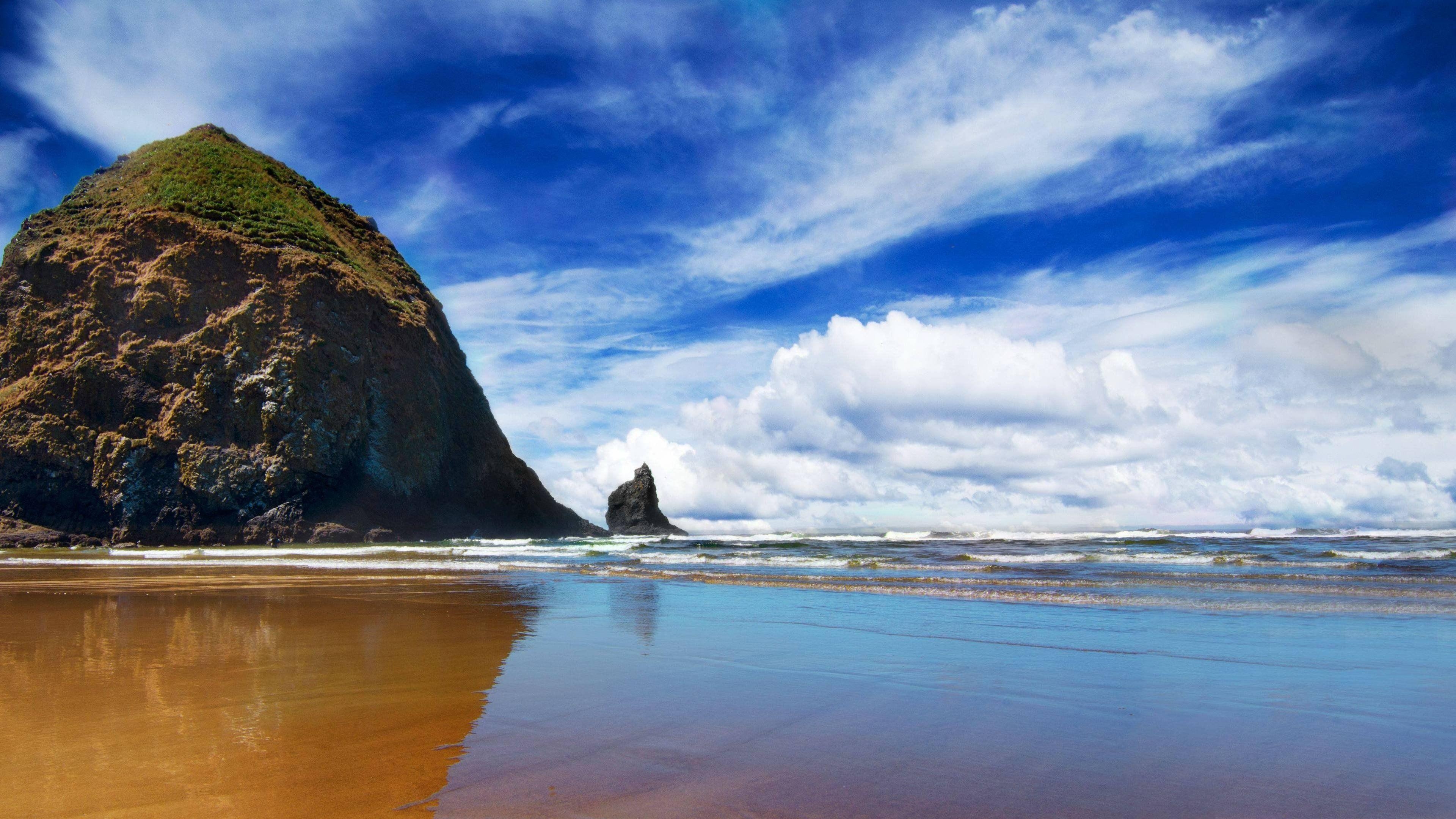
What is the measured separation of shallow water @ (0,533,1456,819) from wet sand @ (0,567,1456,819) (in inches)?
0.9

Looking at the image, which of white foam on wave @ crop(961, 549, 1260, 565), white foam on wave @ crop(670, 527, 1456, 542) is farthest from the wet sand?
white foam on wave @ crop(670, 527, 1456, 542)

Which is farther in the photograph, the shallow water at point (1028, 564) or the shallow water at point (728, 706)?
the shallow water at point (1028, 564)

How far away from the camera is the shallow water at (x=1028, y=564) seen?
11.2 m

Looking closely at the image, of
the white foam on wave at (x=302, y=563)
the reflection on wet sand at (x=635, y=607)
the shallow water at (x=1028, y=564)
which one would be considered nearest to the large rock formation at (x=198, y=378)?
the shallow water at (x=1028, y=564)

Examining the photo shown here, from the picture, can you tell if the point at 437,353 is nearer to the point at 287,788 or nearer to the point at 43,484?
the point at 43,484

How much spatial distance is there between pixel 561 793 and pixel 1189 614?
8.78 m

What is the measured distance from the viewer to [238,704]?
14.0 ft

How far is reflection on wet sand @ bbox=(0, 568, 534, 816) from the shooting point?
2830 millimetres

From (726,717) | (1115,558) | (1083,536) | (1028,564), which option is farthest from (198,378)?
(1083,536)

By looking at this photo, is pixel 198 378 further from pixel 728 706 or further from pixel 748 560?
pixel 728 706

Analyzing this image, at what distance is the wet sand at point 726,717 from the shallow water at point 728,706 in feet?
A: 0.08

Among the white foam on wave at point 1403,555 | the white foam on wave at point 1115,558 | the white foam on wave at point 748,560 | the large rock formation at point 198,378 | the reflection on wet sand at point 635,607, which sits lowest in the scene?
the white foam on wave at point 748,560

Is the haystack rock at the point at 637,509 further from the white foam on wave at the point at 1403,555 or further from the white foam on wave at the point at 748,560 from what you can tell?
the white foam on wave at the point at 1403,555

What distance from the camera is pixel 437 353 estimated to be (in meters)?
52.7
